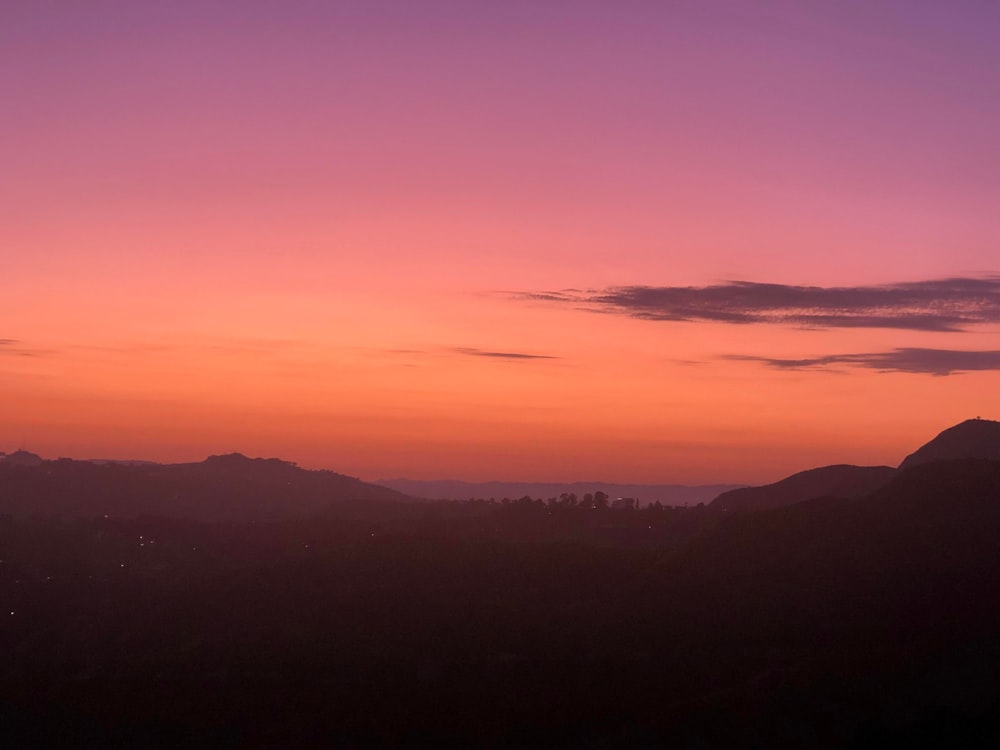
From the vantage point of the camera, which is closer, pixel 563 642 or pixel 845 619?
pixel 845 619

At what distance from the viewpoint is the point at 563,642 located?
107875mm

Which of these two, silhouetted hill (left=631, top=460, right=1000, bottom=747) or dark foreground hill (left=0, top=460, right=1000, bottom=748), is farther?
dark foreground hill (left=0, top=460, right=1000, bottom=748)

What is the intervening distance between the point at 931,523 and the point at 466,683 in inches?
2641

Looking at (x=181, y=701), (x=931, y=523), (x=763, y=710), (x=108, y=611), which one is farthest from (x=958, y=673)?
(x=108, y=611)

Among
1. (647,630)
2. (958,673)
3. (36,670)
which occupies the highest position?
(958,673)

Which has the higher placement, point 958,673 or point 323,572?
point 958,673

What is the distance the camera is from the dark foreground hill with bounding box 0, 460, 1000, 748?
75.9 m

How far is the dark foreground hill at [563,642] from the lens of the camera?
75875 mm

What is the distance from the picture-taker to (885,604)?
347 feet

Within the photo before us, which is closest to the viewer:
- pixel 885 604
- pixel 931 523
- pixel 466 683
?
pixel 466 683

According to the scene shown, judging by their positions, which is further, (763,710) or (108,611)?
(108,611)

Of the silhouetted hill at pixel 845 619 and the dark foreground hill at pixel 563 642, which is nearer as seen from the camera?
the silhouetted hill at pixel 845 619

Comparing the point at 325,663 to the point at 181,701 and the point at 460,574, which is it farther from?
the point at 460,574

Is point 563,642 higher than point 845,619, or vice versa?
point 845,619
